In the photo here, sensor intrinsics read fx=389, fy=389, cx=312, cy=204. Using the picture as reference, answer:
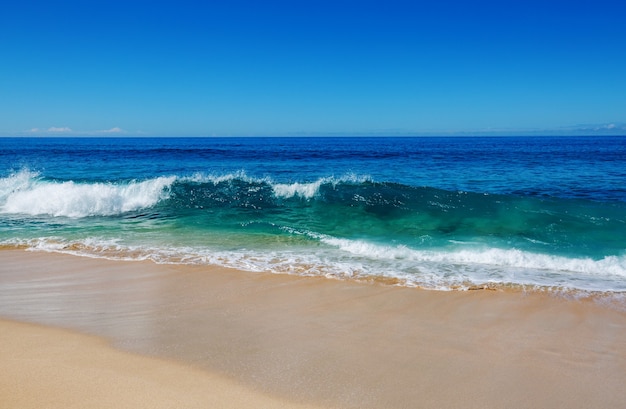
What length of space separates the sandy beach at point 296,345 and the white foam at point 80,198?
7.49 meters

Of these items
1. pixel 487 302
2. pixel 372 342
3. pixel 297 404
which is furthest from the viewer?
pixel 487 302

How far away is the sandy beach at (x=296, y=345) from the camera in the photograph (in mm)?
3213

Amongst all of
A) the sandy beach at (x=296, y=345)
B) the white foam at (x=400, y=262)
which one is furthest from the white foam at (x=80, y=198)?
the sandy beach at (x=296, y=345)

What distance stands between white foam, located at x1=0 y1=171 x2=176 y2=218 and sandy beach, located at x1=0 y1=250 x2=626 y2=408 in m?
7.49

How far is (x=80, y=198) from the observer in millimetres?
13602

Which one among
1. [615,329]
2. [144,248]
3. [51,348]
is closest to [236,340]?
[51,348]

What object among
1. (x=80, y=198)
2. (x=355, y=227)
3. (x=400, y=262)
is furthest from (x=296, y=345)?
(x=80, y=198)

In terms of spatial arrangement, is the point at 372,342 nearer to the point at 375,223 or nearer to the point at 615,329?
the point at 615,329

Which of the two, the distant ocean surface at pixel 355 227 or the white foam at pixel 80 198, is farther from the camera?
the white foam at pixel 80 198

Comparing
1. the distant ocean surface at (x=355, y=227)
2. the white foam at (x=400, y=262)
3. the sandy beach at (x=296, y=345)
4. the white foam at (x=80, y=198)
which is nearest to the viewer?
the sandy beach at (x=296, y=345)

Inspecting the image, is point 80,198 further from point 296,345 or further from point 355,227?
point 296,345

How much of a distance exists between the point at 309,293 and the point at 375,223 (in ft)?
20.5

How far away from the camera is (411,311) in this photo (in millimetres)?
5109

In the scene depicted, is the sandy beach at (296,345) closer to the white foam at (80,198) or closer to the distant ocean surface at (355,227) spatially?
the distant ocean surface at (355,227)
